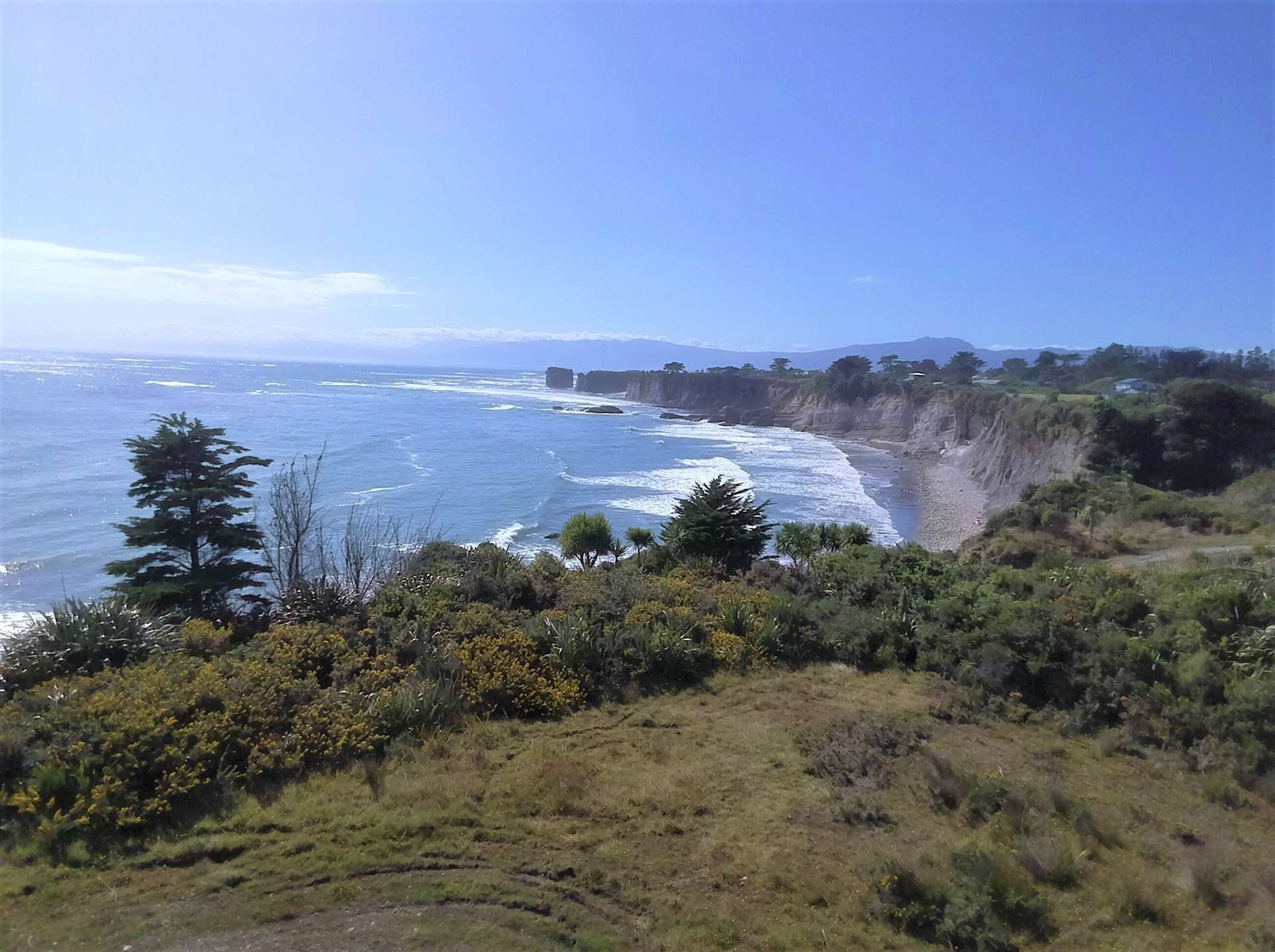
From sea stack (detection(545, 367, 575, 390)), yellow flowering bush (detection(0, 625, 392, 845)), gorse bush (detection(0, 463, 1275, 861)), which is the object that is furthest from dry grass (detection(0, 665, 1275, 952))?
sea stack (detection(545, 367, 575, 390))

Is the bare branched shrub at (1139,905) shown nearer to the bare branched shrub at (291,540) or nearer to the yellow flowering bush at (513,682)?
the yellow flowering bush at (513,682)

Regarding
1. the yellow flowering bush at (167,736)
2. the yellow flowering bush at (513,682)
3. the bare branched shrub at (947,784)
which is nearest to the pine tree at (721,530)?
the yellow flowering bush at (513,682)

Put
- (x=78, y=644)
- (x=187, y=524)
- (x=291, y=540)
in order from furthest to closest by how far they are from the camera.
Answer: (x=291, y=540)
(x=187, y=524)
(x=78, y=644)

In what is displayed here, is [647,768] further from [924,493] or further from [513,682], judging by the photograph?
[924,493]

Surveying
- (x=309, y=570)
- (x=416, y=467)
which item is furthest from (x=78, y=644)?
(x=416, y=467)

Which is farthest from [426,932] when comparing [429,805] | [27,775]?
[27,775]
